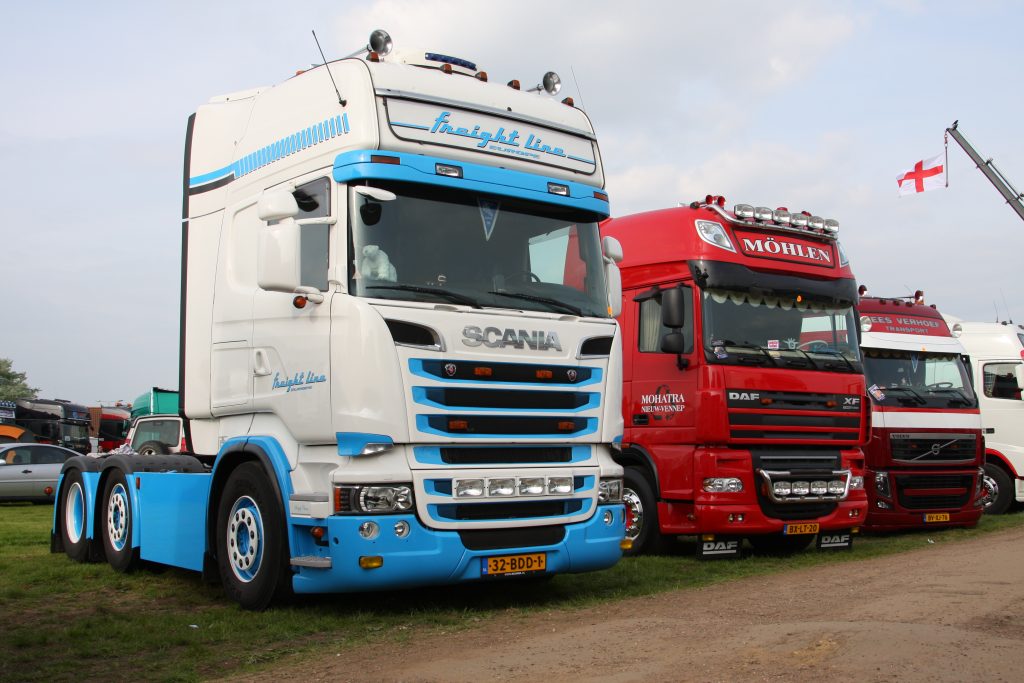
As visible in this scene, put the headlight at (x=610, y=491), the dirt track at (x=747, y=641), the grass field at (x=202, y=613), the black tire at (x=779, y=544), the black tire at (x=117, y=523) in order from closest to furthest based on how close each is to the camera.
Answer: the dirt track at (x=747, y=641) → the grass field at (x=202, y=613) → the headlight at (x=610, y=491) → the black tire at (x=117, y=523) → the black tire at (x=779, y=544)

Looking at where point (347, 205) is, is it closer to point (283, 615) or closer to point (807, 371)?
point (283, 615)

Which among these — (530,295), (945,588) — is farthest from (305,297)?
(945,588)

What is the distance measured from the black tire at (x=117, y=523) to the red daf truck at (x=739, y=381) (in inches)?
206

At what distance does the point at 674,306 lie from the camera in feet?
35.4

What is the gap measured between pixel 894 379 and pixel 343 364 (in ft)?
30.6

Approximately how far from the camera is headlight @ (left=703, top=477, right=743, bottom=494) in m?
11.2

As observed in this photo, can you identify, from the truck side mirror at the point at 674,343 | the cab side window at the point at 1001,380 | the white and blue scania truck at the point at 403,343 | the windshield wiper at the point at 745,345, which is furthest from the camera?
the cab side window at the point at 1001,380

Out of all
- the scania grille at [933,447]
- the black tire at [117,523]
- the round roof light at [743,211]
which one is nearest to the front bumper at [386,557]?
the black tire at [117,523]

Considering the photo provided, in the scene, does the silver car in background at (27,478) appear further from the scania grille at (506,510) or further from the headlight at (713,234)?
the scania grille at (506,510)

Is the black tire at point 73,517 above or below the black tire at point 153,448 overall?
below

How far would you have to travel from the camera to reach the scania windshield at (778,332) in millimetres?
11336

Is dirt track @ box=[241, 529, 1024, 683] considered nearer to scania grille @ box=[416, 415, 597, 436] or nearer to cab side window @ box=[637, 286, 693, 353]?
scania grille @ box=[416, 415, 597, 436]

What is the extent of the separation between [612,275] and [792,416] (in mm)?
3651

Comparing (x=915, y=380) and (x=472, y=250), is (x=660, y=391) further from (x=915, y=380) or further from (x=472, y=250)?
(x=915, y=380)
